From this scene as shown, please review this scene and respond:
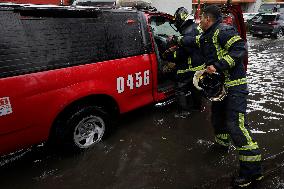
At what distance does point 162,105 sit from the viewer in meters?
5.70

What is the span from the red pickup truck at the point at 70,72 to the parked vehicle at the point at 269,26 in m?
14.4

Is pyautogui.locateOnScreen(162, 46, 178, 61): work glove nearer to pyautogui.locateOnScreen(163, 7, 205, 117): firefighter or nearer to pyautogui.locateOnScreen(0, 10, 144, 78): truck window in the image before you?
pyautogui.locateOnScreen(163, 7, 205, 117): firefighter

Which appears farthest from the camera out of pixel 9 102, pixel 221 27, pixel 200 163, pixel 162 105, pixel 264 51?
pixel 264 51

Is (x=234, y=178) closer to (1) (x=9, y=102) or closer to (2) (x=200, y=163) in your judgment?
(2) (x=200, y=163)

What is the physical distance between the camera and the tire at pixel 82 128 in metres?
3.50

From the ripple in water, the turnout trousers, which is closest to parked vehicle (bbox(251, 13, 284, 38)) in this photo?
the ripple in water

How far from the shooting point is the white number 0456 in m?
3.93

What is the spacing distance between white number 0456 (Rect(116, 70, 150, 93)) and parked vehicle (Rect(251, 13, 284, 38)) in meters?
14.8

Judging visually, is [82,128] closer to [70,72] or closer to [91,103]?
[91,103]

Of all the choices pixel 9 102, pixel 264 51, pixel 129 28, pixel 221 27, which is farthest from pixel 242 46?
pixel 264 51

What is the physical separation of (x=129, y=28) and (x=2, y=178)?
8.18ft

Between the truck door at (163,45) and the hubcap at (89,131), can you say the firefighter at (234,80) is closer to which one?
the truck door at (163,45)

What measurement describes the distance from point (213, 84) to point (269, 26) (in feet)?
50.8

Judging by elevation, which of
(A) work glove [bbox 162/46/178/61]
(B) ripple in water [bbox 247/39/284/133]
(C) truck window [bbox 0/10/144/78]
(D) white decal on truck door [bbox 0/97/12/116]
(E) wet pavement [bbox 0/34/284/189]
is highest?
(C) truck window [bbox 0/10/144/78]
